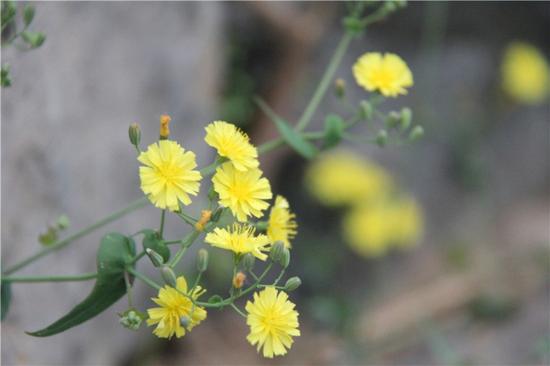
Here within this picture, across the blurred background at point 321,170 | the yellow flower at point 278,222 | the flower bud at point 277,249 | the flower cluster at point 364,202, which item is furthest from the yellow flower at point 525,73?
the flower bud at point 277,249

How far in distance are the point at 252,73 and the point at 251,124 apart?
0.60ft

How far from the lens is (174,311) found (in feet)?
3.62

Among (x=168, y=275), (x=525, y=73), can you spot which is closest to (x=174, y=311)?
(x=168, y=275)

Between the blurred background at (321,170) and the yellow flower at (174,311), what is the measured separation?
69 centimetres

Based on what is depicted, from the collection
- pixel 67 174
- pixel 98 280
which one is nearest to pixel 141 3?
pixel 67 174

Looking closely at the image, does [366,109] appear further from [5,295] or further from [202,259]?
[5,295]

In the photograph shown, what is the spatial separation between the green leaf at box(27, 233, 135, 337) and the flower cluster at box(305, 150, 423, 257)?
6.37 ft

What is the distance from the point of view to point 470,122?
3473 millimetres

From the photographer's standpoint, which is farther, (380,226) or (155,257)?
(380,226)

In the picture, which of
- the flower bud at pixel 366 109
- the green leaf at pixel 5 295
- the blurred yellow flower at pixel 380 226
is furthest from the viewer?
the blurred yellow flower at pixel 380 226

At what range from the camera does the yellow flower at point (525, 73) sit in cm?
340

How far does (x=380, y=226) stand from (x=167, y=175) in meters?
2.10

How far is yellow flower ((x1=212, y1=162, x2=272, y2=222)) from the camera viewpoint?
1.12 m

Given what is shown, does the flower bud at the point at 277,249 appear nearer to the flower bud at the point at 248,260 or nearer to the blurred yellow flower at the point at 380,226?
the flower bud at the point at 248,260
